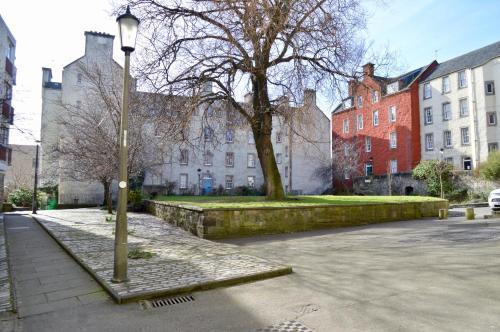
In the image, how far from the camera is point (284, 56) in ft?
53.5

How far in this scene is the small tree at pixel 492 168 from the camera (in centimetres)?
2852

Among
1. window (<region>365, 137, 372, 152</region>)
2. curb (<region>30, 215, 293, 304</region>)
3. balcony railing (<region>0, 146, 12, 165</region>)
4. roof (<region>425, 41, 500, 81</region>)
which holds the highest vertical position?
roof (<region>425, 41, 500, 81</region>)

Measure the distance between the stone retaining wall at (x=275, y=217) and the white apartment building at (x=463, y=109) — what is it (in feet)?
71.2

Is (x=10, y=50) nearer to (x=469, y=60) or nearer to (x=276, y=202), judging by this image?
(x=276, y=202)

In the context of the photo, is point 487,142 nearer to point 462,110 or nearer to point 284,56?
point 462,110

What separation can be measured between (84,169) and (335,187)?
31789mm

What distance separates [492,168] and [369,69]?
1935 centimetres

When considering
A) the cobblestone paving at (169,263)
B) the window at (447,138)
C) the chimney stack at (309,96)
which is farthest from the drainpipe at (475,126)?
the cobblestone paving at (169,263)

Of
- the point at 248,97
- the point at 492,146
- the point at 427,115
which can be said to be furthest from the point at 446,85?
the point at 248,97

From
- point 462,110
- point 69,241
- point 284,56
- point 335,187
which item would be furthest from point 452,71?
point 69,241

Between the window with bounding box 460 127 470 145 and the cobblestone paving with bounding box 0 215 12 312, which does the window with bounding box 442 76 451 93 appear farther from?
the cobblestone paving with bounding box 0 215 12 312

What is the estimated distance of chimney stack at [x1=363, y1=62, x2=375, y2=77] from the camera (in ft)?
50.7

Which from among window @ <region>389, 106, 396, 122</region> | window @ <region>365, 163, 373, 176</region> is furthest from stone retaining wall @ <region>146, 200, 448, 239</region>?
window @ <region>365, 163, 373, 176</region>

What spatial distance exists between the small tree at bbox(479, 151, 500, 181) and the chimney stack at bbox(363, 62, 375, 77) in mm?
19218
